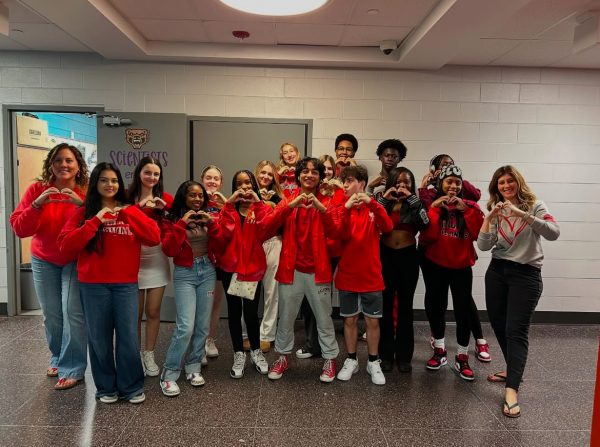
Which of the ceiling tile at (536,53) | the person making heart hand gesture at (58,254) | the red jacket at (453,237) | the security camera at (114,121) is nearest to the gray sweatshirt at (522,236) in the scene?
the red jacket at (453,237)

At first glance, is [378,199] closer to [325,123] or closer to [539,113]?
[325,123]

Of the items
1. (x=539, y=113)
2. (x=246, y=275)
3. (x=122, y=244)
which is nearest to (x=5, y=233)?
(x=122, y=244)

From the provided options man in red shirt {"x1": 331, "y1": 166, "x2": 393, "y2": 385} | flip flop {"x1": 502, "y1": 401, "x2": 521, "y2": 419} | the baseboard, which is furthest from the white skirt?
the baseboard

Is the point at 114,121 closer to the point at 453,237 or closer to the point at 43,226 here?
the point at 43,226

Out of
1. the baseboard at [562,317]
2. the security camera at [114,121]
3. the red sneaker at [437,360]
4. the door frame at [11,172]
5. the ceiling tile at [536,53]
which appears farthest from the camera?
the baseboard at [562,317]

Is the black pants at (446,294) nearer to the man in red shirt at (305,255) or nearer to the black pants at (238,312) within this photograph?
the man in red shirt at (305,255)

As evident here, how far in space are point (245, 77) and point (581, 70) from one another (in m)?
3.59

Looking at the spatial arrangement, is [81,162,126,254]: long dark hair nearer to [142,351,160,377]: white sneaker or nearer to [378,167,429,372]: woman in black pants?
→ [142,351,160,377]: white sneaker

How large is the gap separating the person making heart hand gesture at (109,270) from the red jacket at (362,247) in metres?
1.27

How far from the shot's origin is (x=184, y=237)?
275 centimetres

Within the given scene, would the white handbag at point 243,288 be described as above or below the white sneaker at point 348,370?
above

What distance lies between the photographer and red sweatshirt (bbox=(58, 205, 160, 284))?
2.50 metres

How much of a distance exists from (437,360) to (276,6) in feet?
9.81

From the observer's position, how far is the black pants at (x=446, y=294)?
125 inches
